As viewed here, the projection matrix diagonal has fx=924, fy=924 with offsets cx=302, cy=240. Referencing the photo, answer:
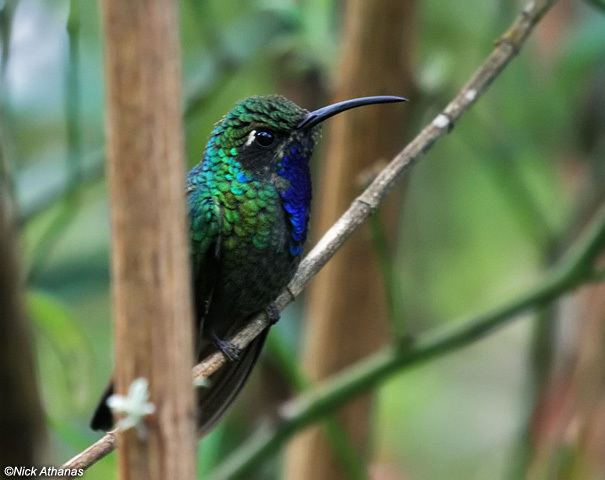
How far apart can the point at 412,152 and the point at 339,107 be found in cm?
23

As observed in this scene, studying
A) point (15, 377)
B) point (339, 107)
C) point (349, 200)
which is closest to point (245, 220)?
point (339, 107)

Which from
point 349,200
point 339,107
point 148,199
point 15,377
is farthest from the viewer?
point 349,200

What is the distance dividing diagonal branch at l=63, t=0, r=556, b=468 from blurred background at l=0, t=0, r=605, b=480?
0.48ft

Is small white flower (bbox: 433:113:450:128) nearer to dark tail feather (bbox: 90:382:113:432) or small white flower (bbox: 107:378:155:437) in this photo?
dark tail feather (bbox: 90:382:113:432)

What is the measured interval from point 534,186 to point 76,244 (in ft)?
6.16

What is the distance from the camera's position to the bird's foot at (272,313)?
71.2 inches

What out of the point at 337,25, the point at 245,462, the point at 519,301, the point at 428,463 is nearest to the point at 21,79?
the point at 337,25

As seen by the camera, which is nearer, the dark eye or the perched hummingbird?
the perched hummingbird

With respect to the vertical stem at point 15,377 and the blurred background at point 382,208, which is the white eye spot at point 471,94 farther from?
the vertical stem at point 15,377

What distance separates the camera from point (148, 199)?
68cm

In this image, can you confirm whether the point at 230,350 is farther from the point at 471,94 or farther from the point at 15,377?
the point at 15,377

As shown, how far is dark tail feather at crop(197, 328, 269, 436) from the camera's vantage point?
178cm

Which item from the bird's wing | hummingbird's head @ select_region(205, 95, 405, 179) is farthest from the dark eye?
the bird's wing

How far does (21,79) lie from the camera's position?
2.77 m
